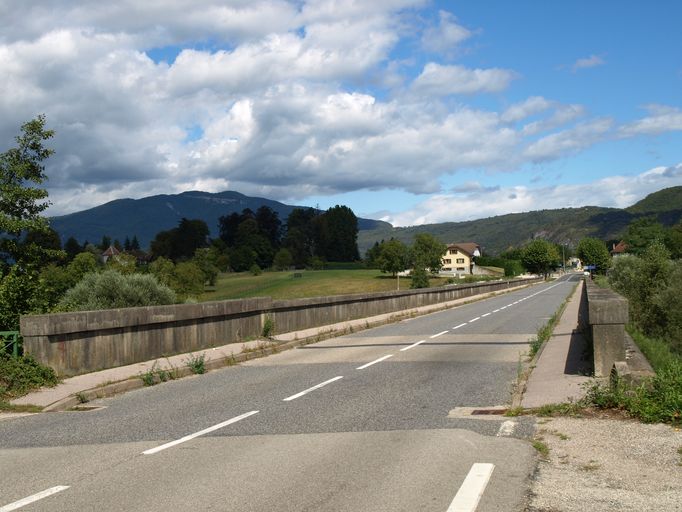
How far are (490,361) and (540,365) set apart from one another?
189 centimetres

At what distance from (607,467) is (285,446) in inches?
123

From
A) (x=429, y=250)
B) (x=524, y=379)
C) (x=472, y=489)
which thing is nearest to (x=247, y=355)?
(x=524, y=379)

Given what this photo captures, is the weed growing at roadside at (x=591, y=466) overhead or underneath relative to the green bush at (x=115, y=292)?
underneath

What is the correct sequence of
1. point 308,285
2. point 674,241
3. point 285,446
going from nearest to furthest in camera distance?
point 285,446, point 308,285, point 674,241

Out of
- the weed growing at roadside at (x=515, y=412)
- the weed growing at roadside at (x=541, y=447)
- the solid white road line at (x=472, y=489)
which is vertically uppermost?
the solid white road line at (x=472, y=489)

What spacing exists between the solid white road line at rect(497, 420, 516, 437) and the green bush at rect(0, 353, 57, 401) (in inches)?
289

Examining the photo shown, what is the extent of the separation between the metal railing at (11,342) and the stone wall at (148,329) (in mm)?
141

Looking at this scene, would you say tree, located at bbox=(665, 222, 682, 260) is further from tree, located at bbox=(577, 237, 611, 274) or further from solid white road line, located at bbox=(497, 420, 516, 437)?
solid white road line, located at bbox=(497, 420, 516, 437)

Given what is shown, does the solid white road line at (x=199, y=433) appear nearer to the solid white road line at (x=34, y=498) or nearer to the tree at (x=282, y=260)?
the solid white road line at (x=34, y=498)

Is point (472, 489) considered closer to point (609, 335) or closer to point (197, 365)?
point (609, 335)

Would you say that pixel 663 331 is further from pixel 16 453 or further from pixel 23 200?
pixel 16 453

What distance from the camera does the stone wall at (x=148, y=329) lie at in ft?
40.1

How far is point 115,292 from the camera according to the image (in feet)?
79.0

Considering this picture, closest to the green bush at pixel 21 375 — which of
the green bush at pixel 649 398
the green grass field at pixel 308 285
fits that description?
the green bush at pixel 649 398
